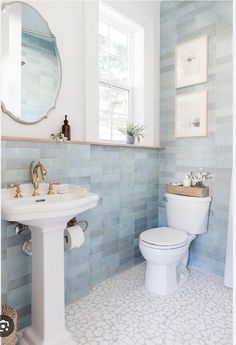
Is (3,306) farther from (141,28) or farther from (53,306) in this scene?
(141,28)

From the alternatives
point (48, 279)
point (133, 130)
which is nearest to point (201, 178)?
point (133, 130)

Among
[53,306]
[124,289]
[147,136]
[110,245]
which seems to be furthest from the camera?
[147,136]

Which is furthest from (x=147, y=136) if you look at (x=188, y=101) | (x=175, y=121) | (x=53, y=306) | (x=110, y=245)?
(x=53, y=306)

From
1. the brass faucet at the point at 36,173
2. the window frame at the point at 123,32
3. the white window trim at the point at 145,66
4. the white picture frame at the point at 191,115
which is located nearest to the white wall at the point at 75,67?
the white window trim at the point at 145,66

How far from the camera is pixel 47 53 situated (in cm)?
179

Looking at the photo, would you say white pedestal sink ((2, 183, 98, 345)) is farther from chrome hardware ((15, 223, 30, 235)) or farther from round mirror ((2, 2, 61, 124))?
round mirror ((2, 2, 61, 124))

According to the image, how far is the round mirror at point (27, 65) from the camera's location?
1602 mm

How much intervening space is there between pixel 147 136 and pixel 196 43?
3.17 feet

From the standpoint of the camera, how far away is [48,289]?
4.53ft

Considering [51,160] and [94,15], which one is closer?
[51,160]

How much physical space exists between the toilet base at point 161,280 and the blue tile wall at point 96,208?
38cm

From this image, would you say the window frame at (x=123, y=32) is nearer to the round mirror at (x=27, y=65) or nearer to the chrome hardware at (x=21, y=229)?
the round mirror at (x=27, y=65)

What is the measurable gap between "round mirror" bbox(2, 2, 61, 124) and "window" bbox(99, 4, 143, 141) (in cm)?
69

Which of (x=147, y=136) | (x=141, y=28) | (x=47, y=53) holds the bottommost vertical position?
(x=147, y=136)
